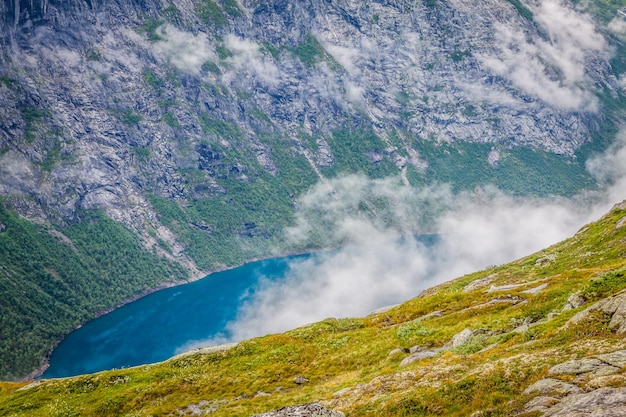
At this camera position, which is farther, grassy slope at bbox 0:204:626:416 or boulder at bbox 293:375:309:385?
boulder at bbox 293:375:309:385


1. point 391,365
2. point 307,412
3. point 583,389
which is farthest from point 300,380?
point 583,389

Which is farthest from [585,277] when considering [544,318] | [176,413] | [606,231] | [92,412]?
[92,412]

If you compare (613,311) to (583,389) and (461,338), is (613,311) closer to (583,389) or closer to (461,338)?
(583,389)

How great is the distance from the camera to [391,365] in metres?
43.9

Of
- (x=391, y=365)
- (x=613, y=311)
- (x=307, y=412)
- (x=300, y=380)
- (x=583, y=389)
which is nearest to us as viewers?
(x=583, y=389)

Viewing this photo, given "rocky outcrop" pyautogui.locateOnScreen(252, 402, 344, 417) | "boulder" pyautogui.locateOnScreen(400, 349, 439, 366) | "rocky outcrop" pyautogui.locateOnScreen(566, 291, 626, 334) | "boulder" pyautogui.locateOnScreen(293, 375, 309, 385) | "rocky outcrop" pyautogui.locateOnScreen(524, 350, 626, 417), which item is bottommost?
"rocky outcrop" pyautogui.locateOnScreen(524, 350, 626, 417)

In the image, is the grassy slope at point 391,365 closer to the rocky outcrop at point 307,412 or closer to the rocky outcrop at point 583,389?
the rocky outcrop at point 583,389

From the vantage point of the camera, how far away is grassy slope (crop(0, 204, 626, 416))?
1105 inches

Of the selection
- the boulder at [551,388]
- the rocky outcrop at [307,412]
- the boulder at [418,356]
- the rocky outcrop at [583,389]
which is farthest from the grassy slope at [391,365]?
the rocky outcrop at [307,412]

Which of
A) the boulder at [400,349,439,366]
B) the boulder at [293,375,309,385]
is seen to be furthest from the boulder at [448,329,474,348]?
the boulder at [293,375,309,385]

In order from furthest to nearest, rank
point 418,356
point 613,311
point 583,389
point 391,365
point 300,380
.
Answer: point 300,380 < point 391,365 < point 418,356 < point 613,311 < point 583,389

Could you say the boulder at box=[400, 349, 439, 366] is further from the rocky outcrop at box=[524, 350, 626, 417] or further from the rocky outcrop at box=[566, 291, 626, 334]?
the rocky outcrop at box=[524, 350, 626, 417]

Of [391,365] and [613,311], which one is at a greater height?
[391,365]

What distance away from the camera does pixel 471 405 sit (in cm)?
2541
